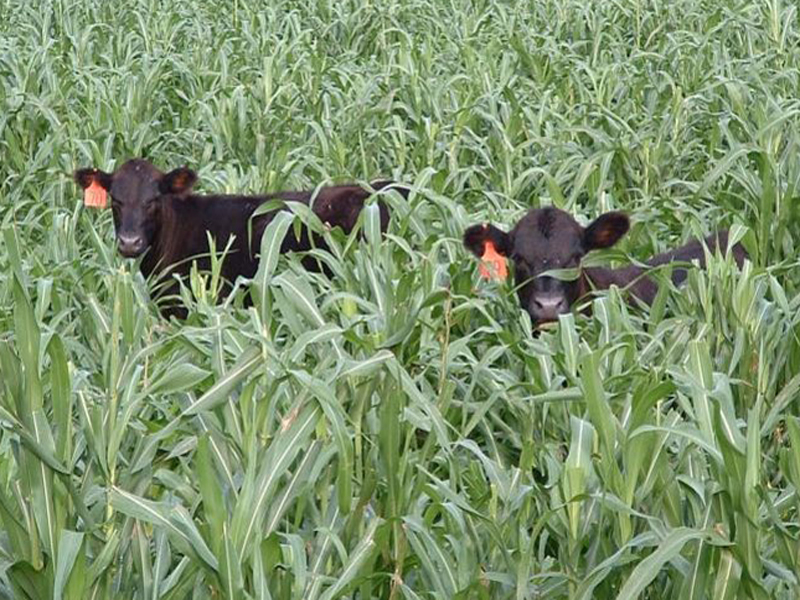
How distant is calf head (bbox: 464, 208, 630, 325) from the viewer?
6074 mm

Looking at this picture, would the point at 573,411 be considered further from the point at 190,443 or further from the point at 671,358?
the point at 190,443

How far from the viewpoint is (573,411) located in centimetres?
449

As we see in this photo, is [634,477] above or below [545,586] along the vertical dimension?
above

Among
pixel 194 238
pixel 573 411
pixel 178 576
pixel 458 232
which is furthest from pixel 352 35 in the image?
pixel 178 576

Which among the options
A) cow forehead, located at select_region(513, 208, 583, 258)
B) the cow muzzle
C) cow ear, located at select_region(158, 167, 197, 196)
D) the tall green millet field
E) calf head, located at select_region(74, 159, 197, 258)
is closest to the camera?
the tall green millet field

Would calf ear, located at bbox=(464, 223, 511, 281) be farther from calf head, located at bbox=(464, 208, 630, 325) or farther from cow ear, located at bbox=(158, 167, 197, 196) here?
cow ear, located at bbox=(158, 167, 197, 196)

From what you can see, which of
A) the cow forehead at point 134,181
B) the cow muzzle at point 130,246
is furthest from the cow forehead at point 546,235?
the cow forehead at point 134,181

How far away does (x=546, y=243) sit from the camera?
6.23 meters

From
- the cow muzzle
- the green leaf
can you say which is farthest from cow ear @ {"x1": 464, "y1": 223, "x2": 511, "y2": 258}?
the green leaf

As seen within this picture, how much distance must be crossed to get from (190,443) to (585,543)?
935 millimetres

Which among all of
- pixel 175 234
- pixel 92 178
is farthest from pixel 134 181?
pixel 175 234

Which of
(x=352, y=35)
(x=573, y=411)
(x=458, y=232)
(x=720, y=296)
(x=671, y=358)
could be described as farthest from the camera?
(x=352, y=35)

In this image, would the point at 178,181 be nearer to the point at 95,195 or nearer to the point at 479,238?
the point at 95,195

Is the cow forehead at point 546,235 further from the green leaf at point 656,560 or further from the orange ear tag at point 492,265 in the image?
the green leaf at point 656,560
